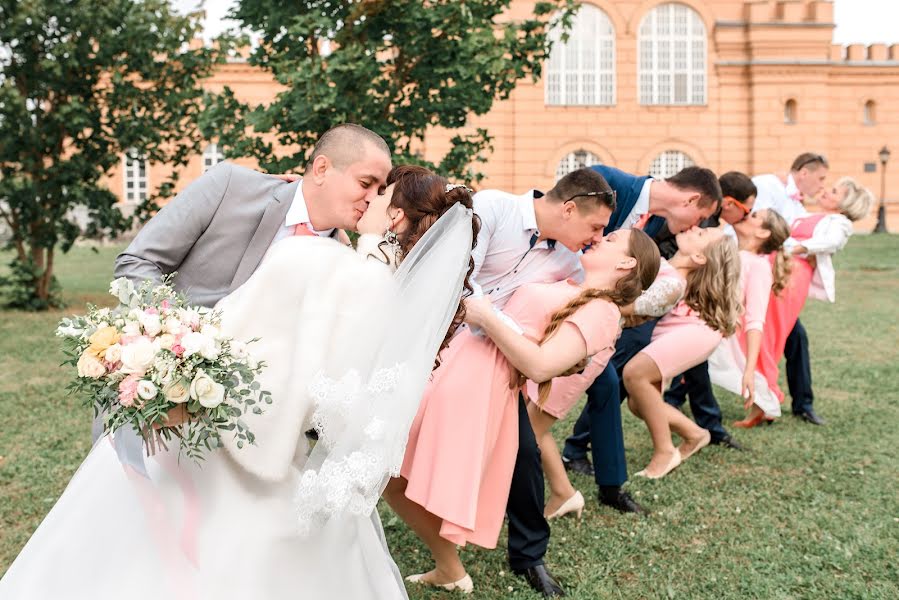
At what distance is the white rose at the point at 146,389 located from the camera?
2680 millimetres

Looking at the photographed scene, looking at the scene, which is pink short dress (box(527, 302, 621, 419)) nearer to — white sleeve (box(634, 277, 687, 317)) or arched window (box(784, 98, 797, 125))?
white sleeve (box(634, 277, 687, 317))

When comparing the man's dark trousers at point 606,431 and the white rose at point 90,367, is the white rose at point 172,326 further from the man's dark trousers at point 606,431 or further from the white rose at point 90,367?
the man's dark trousers at point 606,431

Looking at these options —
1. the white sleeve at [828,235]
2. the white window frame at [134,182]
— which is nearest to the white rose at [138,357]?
the white sleeve at [828,235]

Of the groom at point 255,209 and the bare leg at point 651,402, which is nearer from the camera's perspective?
Result: the groom at point 255,209

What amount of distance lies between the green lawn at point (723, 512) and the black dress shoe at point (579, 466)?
0.61 feet

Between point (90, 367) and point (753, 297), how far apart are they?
6077 millimetres

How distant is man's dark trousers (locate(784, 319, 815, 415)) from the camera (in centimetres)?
839

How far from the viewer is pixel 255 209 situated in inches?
161

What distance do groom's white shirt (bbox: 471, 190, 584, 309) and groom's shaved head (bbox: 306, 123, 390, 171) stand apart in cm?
93

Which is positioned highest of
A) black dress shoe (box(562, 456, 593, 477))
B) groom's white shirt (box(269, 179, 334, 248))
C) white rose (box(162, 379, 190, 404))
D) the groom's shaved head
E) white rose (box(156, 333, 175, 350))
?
the groom's shaved head

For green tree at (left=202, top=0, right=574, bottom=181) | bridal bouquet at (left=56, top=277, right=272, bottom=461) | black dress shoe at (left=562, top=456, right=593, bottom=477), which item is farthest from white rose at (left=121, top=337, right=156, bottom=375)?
green tree at (left=202, top=0, right=574, bottom=181)

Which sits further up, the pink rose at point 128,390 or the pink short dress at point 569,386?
the pink rose at point 128,390

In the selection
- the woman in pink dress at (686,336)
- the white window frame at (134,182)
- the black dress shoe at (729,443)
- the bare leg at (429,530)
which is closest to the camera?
the bare leg at (429,530)

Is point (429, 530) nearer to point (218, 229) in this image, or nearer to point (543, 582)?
point (543, 582)
